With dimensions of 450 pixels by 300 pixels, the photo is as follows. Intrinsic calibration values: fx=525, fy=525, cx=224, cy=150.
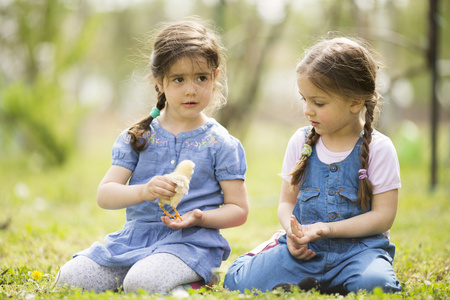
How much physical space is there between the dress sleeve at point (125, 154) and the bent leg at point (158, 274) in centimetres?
56

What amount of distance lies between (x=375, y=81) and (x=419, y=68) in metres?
4.08

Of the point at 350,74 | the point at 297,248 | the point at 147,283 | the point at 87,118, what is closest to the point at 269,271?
the point at 297,248

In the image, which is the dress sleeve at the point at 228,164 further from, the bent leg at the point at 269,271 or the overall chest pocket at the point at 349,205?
the overall chest pocket at the point at 349,205

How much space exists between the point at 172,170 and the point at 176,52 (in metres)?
0.64

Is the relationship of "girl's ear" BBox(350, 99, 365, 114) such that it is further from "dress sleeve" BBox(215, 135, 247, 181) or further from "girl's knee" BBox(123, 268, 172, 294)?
"girl's knee" BBox(123, 268, 172, 294)

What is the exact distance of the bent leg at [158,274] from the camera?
255 centimetres

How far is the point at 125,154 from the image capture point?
2.94m

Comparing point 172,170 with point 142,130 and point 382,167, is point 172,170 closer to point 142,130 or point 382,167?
point 142,130

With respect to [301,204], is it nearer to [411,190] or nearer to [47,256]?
[47,256]

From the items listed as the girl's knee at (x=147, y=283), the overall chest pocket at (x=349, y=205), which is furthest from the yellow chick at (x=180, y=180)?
the overall chest pocket at (x=349, y=205)

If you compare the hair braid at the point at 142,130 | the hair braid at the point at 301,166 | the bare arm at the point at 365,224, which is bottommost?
the bare arm at the point at 365,224

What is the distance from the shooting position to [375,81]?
276 centimetres

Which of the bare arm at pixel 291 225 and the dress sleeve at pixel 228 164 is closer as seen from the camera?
the bare arm at pixel 291 225

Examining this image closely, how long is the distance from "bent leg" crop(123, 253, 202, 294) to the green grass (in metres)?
0.11
